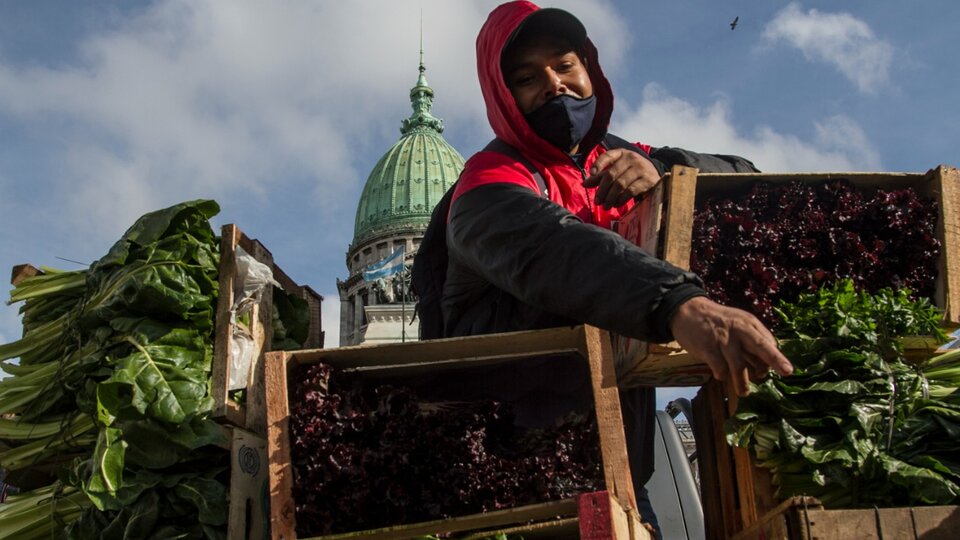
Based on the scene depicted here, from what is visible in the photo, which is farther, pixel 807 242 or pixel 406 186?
pixel 406 186

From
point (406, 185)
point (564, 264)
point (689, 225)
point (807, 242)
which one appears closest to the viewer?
point (564, 264)

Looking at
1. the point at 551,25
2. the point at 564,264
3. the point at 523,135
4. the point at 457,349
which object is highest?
the point at 551,25

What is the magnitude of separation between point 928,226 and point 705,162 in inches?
37.8

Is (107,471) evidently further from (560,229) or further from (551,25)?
(551,25)

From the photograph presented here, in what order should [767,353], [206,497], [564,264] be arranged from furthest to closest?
[206,497] < [564,264] < [767,353]

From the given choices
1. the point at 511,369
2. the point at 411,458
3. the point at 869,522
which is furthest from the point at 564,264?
the point at 869,522

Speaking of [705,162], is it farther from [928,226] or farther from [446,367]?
[446,367]

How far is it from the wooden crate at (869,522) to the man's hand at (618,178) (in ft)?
4.06

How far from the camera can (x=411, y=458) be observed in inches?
124

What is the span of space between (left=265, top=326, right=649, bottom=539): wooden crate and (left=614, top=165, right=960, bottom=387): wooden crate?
21 centimetres

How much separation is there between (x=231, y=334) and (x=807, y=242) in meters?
2.68

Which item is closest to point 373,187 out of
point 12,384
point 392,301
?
point 392,301

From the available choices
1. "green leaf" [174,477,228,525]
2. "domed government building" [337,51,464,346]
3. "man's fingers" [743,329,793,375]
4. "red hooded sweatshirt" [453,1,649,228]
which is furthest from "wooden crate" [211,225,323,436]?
"domed government building" [337,51,464,346]

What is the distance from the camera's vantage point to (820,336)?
11.0 feet
